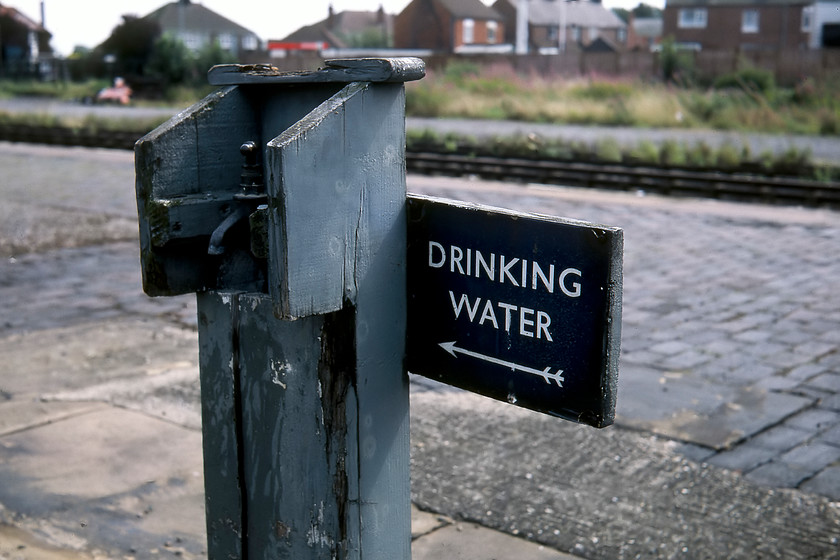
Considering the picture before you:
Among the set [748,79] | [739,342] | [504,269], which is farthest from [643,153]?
[748,79]

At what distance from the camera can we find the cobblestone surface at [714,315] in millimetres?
4512

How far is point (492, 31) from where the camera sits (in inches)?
2879

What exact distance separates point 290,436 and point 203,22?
7980 cm

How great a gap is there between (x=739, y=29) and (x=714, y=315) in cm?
5667

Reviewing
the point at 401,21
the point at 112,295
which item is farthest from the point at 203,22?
the point at 112,295

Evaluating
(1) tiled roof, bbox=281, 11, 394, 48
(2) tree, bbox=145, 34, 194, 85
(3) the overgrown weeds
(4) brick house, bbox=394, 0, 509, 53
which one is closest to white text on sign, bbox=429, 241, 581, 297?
(3) the overgrown weeds

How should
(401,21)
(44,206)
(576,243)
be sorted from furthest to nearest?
(401,21), (44,206), (576,243)

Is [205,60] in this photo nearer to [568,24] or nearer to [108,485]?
[568,24]

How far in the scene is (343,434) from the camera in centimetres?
186

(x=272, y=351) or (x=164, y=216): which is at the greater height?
(x=164, y=216)

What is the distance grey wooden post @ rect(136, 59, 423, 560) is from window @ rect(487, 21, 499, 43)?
72425 millimetres

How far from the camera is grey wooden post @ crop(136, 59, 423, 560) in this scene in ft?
5.66

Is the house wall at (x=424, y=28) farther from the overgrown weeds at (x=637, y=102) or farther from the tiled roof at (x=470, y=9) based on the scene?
the overgrown weeds at (x=637, y=102)

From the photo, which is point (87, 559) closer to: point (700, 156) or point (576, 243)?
point (576, 243)
